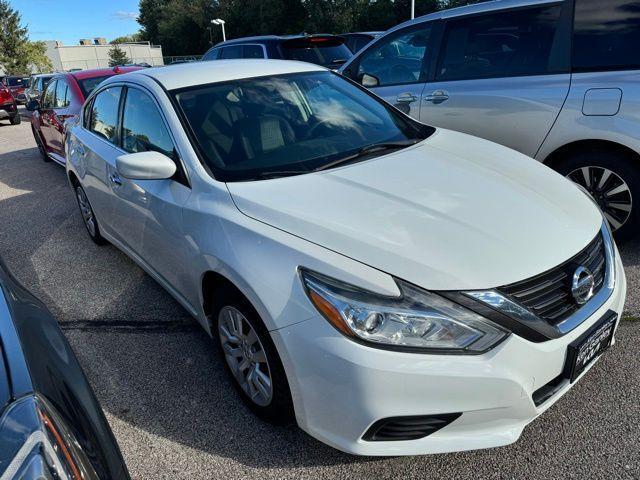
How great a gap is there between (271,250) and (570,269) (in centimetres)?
118

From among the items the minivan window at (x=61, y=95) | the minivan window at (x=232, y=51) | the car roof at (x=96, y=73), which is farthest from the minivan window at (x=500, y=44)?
the minivan window at (x=61, y=95)

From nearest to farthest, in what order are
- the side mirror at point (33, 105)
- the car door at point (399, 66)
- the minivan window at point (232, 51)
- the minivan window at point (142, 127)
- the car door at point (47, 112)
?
the minivan window at point (142, 127) < the car door at point (399, 66) < the car door at point (47, 112) < the minivan window at point (232, 51) < the side mirror at point (33, 105)

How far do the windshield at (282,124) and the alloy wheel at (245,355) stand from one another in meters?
0.69

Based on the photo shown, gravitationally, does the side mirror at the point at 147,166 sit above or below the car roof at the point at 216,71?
below

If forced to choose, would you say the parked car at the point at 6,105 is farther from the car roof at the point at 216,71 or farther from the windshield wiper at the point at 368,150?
the windshield wiper at the point at 368,150

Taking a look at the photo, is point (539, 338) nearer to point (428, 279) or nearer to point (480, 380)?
point (480, 380)

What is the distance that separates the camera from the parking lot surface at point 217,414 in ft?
6.75

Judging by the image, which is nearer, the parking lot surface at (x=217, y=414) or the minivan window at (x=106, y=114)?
the parking lot surface at (x=217, y=414)

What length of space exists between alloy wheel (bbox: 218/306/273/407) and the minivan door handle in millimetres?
2963

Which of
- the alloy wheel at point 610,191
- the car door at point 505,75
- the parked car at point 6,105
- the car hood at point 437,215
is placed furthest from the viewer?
the parked car at point 6,105

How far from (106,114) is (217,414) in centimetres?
264

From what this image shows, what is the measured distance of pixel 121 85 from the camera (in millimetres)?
3580

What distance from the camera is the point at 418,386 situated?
5.59 ft

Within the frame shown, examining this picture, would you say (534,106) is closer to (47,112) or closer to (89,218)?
(89,218)
